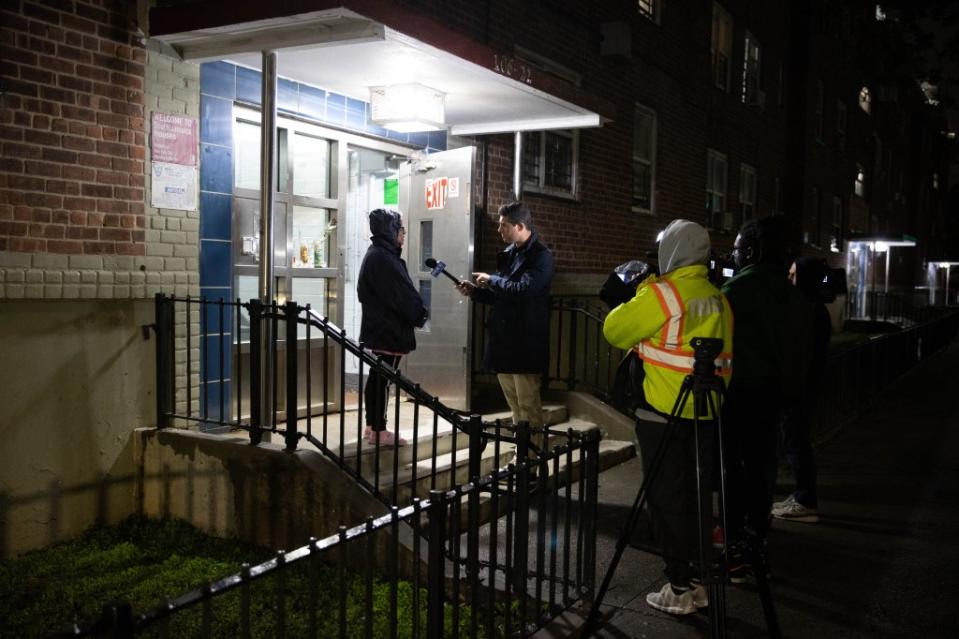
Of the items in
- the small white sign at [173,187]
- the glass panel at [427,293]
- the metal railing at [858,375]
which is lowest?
the metal railing at [858,375]

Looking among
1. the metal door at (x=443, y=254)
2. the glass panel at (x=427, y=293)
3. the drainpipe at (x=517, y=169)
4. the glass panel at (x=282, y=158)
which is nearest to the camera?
the glass panel at (x=282, y=158)

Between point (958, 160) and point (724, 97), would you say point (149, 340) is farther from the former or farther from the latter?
point (958, 160)

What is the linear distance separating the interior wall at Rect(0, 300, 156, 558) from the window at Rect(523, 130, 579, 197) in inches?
210

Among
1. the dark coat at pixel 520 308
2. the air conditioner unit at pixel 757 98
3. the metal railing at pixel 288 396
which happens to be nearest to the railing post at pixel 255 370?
the metal railing at pixel 288 396

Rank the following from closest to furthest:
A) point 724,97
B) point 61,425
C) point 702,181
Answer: point 61,425, point 702,181, point 724,97

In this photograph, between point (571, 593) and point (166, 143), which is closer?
point (571, 593)

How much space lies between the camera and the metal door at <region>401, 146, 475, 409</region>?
7.73 meters

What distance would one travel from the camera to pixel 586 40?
10.7 meters

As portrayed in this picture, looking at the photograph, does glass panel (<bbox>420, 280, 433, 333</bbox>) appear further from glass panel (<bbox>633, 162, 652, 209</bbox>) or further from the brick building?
glass panel (<bbox>633, 162, 652, 209</bbox>)

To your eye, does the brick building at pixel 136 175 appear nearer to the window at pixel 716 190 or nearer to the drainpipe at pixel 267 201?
the drainpipe at pixel 267 201

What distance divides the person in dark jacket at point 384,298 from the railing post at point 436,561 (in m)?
2.87

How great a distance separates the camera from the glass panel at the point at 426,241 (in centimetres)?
816

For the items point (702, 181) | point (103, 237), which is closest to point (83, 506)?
point (103, 237)

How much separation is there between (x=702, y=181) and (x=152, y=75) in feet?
34.2
